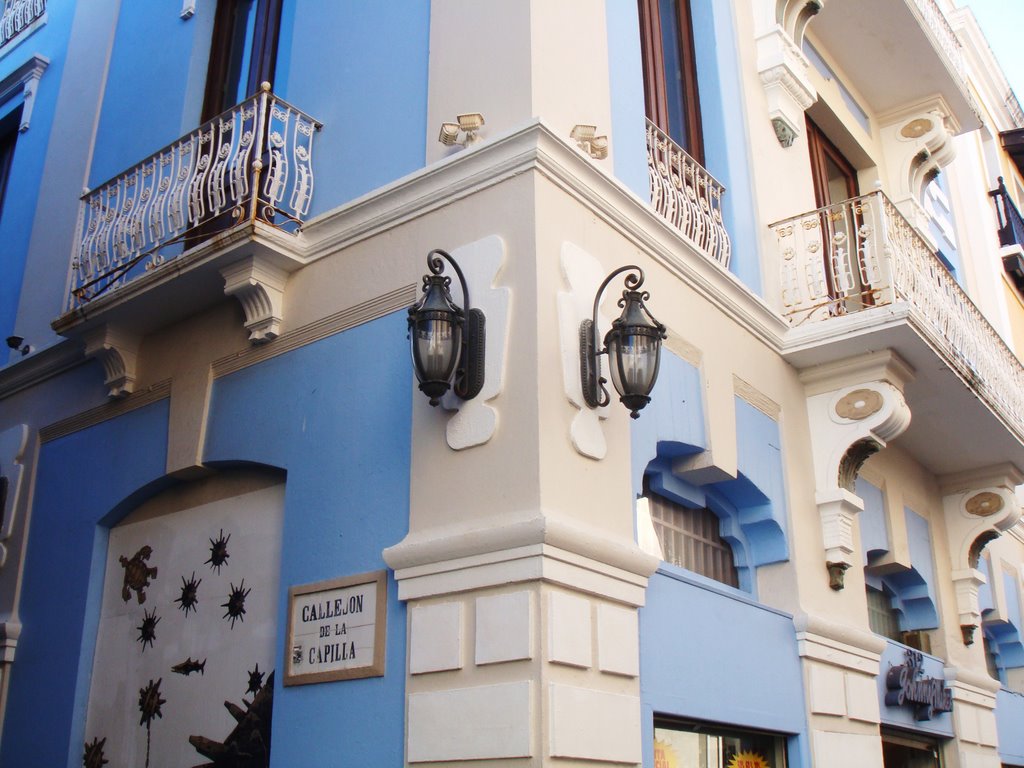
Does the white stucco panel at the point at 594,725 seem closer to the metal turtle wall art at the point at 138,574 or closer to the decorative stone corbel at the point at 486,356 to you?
the decorative stone corbel at the point at 486,356

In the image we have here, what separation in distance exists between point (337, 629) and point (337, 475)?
88cm

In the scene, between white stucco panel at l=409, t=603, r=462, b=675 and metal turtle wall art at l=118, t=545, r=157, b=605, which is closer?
white stucco panel at l=409, t=603, r=462, b=675

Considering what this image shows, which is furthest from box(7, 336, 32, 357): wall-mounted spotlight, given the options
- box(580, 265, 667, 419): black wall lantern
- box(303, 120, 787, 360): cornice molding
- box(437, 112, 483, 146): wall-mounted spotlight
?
box(580, 265, 667, 419): black wall lantern

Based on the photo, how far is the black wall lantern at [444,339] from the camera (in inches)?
221

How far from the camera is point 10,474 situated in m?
8.73

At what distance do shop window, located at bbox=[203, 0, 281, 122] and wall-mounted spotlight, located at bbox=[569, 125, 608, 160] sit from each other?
3.10m

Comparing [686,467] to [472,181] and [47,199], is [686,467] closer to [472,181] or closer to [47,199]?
[472,181]

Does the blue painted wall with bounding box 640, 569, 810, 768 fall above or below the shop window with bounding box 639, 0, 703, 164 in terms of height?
below

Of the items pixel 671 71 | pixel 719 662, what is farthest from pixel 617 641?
pixel 671 71

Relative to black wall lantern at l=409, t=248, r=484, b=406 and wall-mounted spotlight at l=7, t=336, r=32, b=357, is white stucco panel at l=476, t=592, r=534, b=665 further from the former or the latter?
wall-mounted spotlight at l=7, t=336, r=32, b=357

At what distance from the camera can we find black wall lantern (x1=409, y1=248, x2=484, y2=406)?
18.4 feet

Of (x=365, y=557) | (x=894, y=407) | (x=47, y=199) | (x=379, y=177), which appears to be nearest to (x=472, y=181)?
(x=379, y=177)

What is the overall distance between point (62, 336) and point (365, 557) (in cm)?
394

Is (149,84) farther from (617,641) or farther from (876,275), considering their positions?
(617,641)
